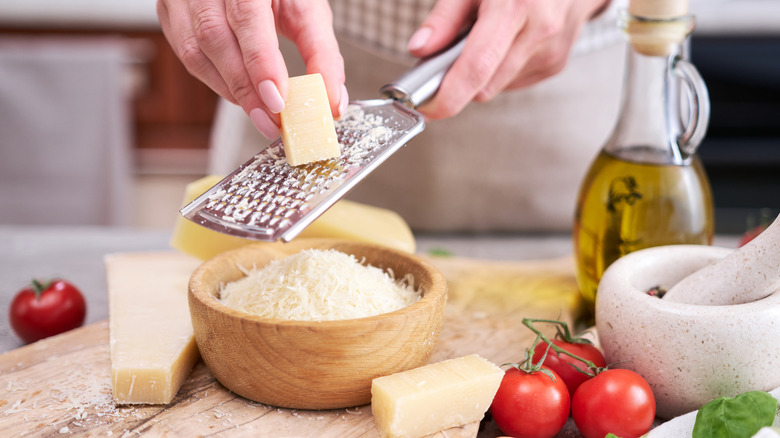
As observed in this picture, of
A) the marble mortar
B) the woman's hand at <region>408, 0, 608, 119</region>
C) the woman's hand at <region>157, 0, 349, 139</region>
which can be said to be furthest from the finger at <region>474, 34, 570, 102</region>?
the marble mortar

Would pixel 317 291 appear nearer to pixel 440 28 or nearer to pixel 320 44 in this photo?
pixel 320 44

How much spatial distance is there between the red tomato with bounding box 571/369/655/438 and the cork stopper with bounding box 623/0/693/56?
0.53 m

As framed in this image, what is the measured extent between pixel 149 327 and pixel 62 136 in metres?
2.10

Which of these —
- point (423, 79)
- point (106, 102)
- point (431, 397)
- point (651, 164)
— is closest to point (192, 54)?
point (423, 79)

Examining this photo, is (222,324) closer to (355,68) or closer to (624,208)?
(624,208)

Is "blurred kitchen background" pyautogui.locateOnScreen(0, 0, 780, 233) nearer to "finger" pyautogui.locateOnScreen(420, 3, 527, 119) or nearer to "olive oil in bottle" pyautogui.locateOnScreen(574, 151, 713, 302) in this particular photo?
"olive oil in bottle" pyautogui.locateOnScreen(574, 151, 713, 302)

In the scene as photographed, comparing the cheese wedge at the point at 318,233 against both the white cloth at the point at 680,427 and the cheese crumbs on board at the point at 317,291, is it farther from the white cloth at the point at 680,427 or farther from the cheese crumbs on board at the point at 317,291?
the white cloth at the point at 680,427

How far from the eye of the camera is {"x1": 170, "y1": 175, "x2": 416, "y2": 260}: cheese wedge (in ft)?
4.18

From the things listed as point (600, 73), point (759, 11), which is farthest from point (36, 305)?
point (759, 11)

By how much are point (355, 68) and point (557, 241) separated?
2.20 ft

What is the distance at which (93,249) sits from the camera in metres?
1.68

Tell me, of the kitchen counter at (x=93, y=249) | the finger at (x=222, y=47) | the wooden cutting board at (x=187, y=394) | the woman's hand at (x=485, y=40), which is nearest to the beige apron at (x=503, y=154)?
the kitchen counter at (x=93, y=249)

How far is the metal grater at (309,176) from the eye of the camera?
0.86m

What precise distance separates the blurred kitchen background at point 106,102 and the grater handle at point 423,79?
1.83 metres
